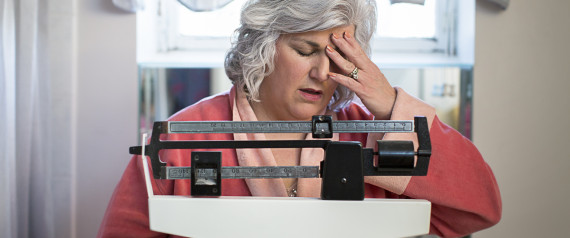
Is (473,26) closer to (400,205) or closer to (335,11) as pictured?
(335,11)

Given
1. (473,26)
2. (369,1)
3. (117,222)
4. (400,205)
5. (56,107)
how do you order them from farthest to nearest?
(473,26), (56,107), (369,1), (117,222), (400,205)

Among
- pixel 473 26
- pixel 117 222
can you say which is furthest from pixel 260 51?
pixel 473 26

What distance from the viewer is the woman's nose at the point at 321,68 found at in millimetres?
1184

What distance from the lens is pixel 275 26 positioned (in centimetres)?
121

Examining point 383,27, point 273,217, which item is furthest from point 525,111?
point 273,217

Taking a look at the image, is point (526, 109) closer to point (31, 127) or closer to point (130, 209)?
point (130, 209)

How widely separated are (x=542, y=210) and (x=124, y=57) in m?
1.52

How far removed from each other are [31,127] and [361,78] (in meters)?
0.90

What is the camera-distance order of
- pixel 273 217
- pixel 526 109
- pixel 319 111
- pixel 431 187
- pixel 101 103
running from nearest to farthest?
pixel 273 217, pixel 431 187, pixel 319 111, pixel 101 103, pixel 526 109

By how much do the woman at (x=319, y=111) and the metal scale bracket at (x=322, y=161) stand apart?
306 mm

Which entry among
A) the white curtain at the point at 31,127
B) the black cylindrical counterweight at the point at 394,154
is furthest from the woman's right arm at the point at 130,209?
the black cylindrical counterweight at the point at 394,154

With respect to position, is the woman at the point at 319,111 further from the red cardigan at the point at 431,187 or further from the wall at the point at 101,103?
the wall at the point at 101,103

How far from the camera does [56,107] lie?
1.70 meters

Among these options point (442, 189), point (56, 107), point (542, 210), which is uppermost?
point (56, 107)
